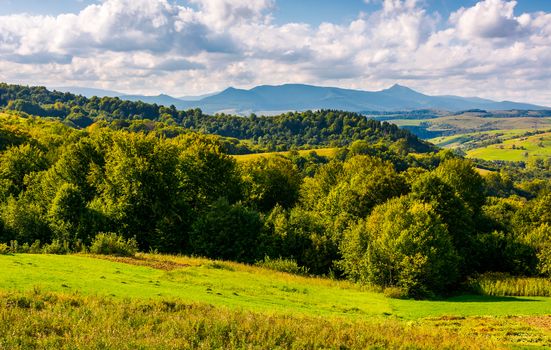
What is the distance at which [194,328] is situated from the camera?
17484mm

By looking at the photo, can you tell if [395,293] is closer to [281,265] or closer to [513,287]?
[281,265]

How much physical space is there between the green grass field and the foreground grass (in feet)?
0.18

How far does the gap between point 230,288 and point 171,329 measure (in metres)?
16.0

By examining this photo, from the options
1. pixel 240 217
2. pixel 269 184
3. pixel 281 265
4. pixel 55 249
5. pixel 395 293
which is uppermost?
pixel 269 184

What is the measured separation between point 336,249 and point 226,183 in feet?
64.1

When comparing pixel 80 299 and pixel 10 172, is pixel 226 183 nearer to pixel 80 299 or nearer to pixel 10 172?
pixel 10 172

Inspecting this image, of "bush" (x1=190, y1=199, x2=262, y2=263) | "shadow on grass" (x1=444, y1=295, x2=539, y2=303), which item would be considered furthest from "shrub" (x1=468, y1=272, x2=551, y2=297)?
"bush" (x1=190, y1=199, x2=262, y2=263)

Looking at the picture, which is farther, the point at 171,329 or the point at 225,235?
the point at 225,235

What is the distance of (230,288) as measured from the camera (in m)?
32.5

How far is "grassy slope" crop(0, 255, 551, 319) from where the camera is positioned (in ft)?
83.8

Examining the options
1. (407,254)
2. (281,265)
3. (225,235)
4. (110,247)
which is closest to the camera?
(110,247)

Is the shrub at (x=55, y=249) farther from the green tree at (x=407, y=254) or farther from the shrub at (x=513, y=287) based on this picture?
the shrub at (x=513, y=287)

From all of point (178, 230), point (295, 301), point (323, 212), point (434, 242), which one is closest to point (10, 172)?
point (178, 230)

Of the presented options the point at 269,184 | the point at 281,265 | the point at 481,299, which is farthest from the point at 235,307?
the point at 269,184
